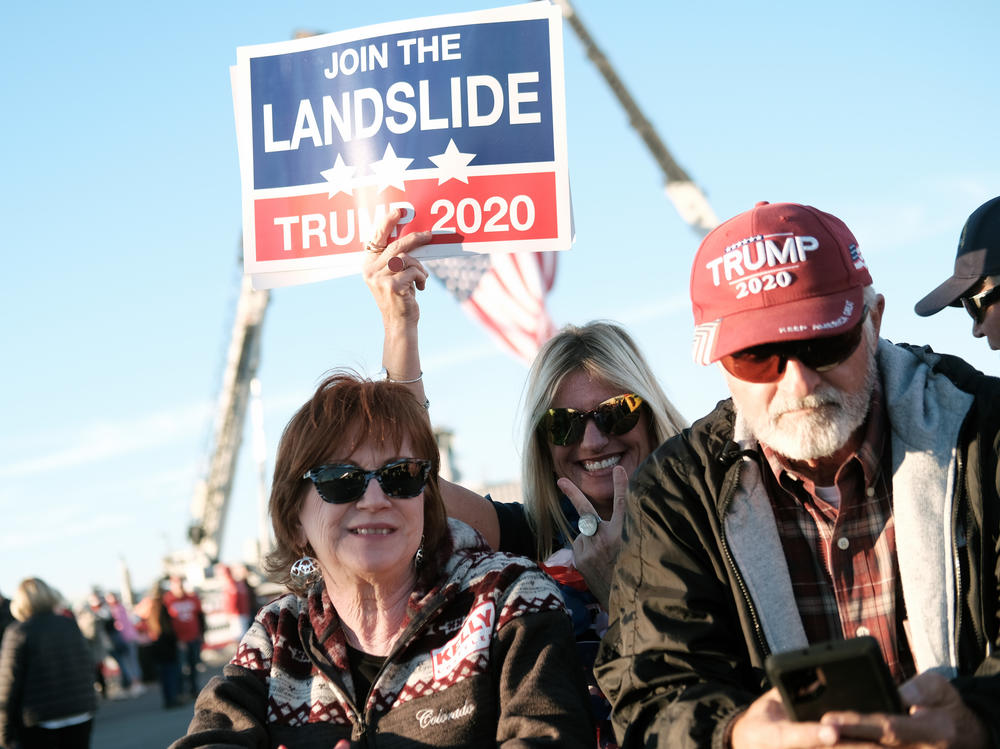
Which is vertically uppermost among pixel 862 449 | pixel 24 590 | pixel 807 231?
pixel 807 231

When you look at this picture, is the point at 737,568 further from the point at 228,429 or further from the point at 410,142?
the point at 228,429

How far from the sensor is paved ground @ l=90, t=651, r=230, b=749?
13.6 m

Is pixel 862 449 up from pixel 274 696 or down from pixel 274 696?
up

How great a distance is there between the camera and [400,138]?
4.27m

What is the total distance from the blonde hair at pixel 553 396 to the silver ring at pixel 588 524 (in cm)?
31

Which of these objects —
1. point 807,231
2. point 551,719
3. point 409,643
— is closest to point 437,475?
point 409,643

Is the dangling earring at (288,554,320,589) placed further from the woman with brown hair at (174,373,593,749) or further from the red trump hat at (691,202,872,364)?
the red trump hat at (691,202,872,364)

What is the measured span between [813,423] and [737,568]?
0.36 metres

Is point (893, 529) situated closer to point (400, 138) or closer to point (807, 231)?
point (807, 231)

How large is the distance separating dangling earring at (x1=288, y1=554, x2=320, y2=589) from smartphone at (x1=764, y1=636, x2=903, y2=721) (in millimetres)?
1715

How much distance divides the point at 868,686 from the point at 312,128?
3020mm

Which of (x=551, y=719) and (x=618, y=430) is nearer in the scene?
(x=551, y=719)

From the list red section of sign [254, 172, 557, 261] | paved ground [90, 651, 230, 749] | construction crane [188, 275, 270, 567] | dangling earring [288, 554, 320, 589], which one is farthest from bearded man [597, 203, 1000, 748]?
construction crane [188, 275, 270, 567]

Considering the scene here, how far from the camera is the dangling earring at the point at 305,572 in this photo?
3527mm
